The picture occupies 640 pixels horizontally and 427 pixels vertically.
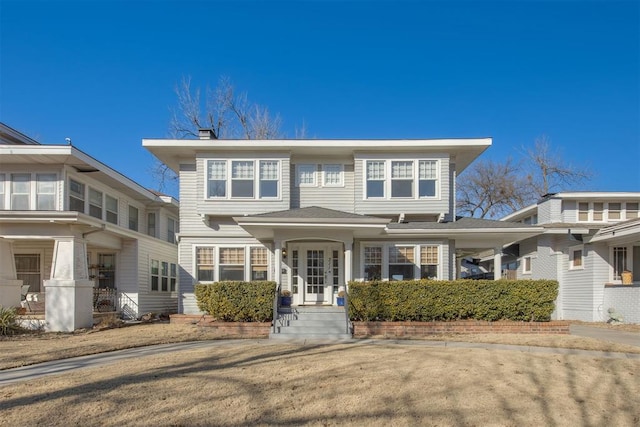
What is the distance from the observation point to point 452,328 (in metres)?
12.2

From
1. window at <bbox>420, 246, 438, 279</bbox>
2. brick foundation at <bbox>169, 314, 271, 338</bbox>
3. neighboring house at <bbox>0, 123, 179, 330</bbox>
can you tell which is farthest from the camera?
window at <bbox>420, 246, 438, 279</bbox>

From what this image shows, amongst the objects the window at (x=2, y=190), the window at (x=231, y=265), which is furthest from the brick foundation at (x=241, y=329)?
the window at (x=2, y=190)

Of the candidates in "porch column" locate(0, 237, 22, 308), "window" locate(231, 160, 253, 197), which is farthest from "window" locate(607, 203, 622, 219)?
"porch column" locate(0, 237, 22, 308)

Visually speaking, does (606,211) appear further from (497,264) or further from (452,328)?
(452,328)

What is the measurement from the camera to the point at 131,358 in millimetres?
8852

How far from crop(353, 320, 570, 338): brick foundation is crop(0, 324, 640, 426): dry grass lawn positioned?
2587 millimetres

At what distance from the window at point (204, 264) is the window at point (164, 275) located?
5.08m

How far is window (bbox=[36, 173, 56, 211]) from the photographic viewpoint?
48.6 ft

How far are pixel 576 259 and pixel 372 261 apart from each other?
869 cm

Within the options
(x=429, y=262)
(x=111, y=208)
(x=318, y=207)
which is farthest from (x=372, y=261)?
(x=111, y=208)

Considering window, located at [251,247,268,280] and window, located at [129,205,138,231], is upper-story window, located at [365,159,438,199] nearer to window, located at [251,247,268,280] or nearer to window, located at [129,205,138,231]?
window, located at [251,247,268,280]

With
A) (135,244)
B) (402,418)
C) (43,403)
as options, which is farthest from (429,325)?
(135,244)

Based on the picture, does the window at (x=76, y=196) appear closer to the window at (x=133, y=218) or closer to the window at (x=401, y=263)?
the window at (x=133, y=218)

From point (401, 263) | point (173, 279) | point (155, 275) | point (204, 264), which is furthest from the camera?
point (173, 279)
